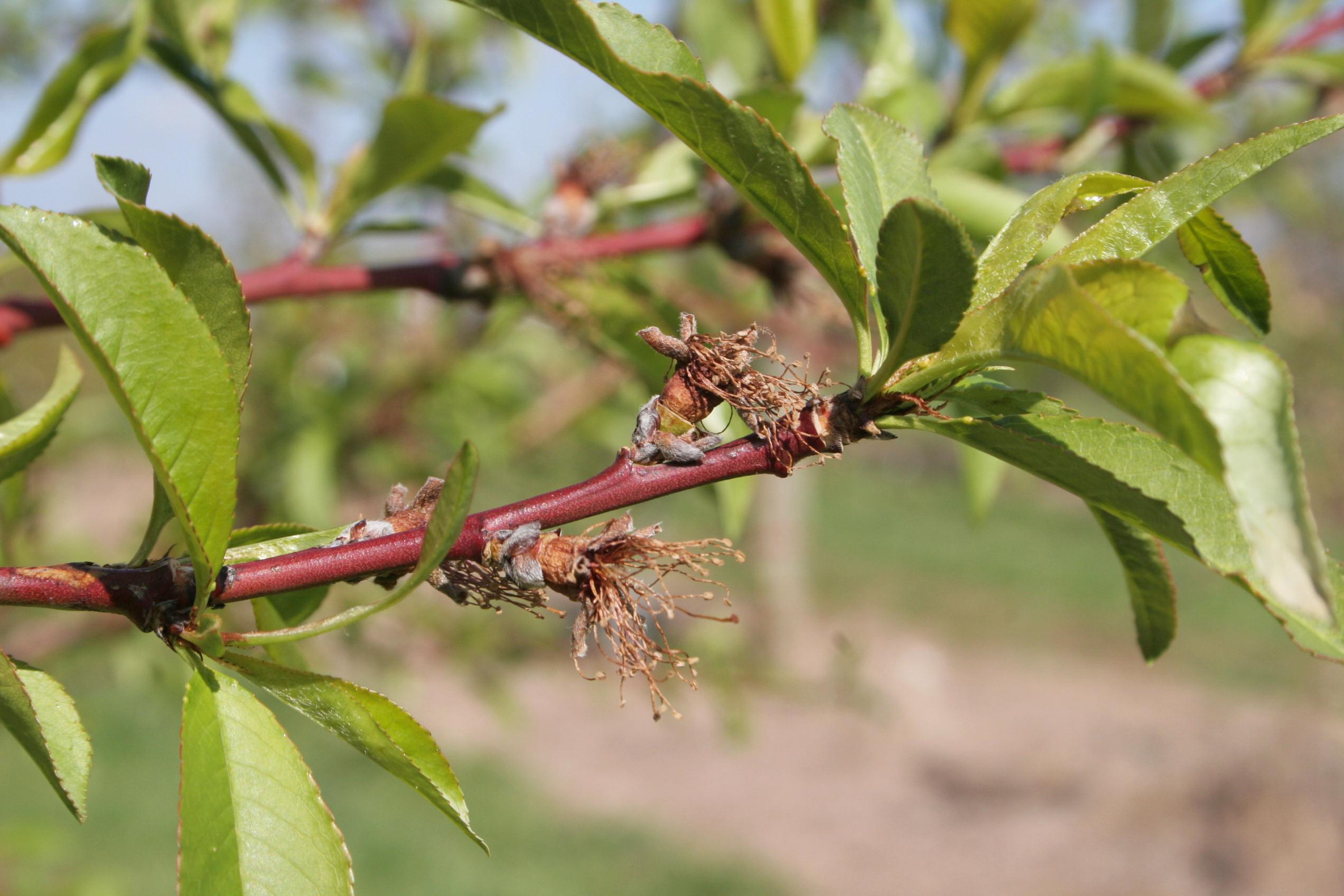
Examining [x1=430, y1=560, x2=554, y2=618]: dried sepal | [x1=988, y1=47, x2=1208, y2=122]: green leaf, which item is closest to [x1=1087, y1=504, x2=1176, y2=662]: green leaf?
[x1=430, y1=560, x2=554, y2=618]: dried sepal

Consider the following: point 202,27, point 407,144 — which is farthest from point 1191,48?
point 202,27

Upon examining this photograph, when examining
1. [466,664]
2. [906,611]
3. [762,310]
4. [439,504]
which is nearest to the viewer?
[439,504]

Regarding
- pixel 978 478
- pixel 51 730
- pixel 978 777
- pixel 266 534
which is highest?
pixel 978 478

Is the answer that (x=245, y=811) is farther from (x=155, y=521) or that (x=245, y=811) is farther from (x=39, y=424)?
(x=39, y=424)

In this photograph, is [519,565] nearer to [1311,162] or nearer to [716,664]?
[716,664]

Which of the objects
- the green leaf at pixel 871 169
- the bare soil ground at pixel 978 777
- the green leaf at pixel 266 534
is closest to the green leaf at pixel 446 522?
the green leaf at pixel 266 534

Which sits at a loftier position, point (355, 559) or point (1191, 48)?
point (1191, 48)

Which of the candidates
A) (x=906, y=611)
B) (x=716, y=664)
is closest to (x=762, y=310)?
(x=716, y=664)
